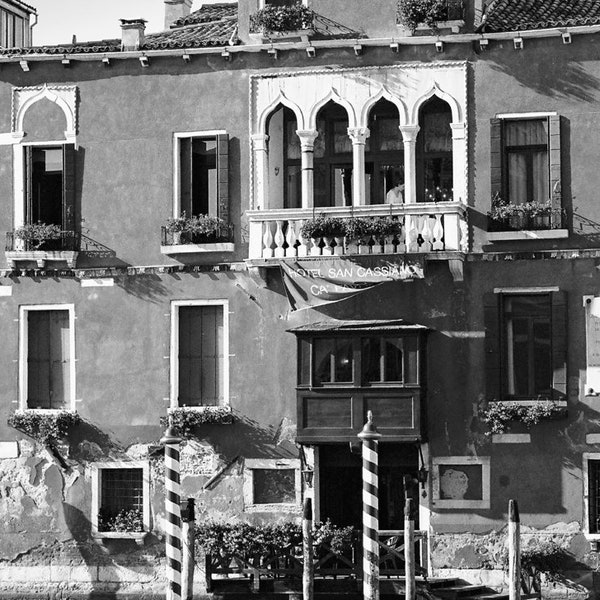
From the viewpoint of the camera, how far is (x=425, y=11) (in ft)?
89.7

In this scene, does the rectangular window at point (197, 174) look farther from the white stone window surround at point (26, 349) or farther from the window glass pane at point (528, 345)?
the window glass pane at point (528, 345)

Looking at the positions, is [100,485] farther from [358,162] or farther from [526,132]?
[526,132]

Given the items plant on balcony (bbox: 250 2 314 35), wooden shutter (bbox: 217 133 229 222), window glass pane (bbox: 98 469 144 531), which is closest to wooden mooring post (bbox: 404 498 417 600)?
window glass pane (bbox: 98 469 144 531)

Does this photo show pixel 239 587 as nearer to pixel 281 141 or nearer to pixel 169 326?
pixel 169 326

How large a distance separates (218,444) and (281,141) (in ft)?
15.2

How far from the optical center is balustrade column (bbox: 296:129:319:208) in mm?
27641

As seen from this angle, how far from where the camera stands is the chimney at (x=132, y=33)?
93.6ft

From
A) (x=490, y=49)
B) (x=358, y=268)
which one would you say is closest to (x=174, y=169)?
(x=358, y=268)

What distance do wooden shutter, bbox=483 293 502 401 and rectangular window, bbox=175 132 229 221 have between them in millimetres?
4322

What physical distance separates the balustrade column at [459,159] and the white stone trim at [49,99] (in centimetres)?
582

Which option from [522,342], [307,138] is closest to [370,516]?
[522,342]

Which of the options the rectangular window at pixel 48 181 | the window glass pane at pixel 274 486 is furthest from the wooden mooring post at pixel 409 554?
the rectangular window at pixel 48 181

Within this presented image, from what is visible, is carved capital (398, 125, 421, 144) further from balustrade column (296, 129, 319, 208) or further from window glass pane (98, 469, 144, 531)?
window glass pane (98, 469, 144, 531)

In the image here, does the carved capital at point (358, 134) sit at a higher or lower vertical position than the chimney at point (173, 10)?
lower
